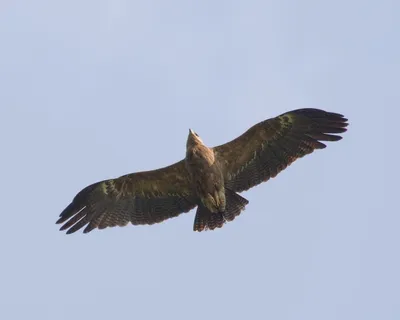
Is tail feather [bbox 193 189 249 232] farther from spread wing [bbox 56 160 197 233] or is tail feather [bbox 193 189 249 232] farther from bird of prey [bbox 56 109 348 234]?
spread wing [bbox 56 160 197 233]

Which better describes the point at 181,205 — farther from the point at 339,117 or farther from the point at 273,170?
the point at 339,117

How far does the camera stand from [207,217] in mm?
25094

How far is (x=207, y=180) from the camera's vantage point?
2458 centimetres

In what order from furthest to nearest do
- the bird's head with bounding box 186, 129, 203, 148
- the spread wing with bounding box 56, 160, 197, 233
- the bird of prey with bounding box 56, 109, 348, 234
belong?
the spread wing with bounding box 56, 160, 197, 233 < the bird of prey with bounding box 56, 109, 348, 234 < the bird's head with bounding box 186, 129, 203, 148

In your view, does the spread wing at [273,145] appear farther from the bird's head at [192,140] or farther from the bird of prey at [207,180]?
the bird's head at [192,140]

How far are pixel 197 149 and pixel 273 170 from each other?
173cm

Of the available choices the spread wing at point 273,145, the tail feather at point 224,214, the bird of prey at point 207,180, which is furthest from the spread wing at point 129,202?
the spread wing at point 273,145

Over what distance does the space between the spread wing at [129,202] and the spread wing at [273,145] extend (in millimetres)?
1051

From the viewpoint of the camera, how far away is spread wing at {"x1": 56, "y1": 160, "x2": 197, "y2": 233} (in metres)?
25.4

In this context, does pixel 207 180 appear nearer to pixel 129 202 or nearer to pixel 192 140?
pixel 192 140

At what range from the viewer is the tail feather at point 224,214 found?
81.9ft

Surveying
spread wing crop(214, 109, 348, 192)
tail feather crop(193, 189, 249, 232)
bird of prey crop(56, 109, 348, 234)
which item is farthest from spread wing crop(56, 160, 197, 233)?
spread wing crop(214, 109, 348, 192)

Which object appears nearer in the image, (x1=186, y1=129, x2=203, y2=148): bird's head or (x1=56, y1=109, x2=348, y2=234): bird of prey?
(x1=186, y1=129, x2=203, y2=148): bird's head

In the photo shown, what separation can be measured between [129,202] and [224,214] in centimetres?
205
